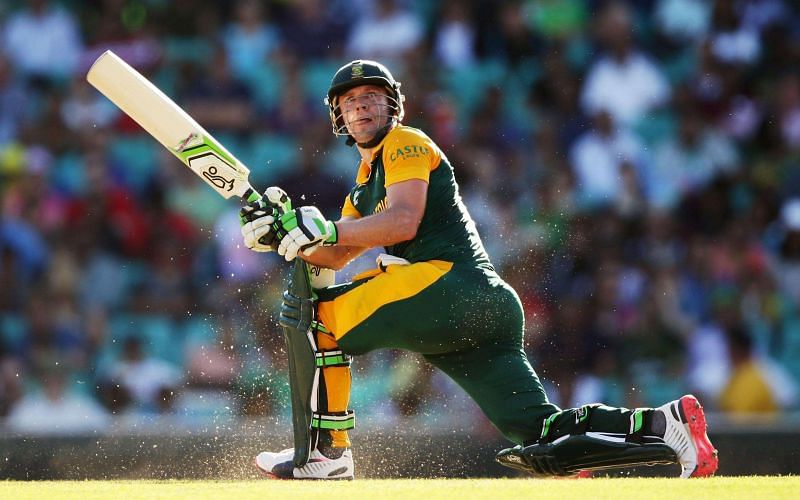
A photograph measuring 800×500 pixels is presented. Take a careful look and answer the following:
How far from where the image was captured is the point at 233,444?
6.83 meters

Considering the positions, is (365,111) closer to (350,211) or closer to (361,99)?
(361,99)

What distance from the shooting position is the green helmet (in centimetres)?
546

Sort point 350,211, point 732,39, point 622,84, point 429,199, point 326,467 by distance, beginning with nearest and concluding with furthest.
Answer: point 429,199 < point 326,467 < point 350,211 < point 622,84 < point 732,39

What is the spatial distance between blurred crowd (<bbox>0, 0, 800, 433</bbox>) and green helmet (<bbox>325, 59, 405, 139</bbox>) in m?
3.27

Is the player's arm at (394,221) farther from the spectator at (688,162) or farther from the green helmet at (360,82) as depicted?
the spectator at (688,162)

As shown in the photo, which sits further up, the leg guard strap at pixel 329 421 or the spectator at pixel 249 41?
the spectator at pixel 249 41

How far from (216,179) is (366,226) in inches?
33.3

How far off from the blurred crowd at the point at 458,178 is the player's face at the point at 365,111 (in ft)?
10.9

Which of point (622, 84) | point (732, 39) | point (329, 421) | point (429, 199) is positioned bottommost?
point (329, 421)

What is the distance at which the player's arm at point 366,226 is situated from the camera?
511 cm

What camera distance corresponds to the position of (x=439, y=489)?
4824mm

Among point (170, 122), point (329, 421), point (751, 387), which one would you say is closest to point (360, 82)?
point (170, 122)

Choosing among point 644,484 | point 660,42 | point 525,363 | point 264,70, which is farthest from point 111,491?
point 660,42

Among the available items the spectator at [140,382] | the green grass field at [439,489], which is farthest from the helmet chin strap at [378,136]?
the spectator at [140,382]
